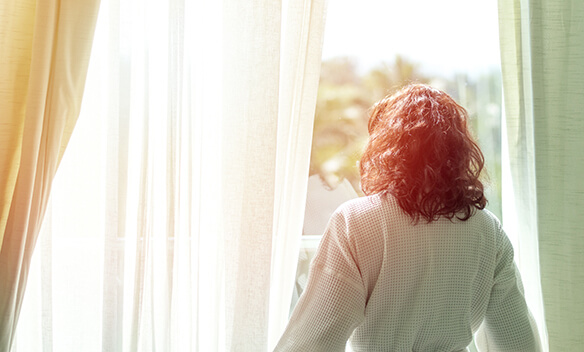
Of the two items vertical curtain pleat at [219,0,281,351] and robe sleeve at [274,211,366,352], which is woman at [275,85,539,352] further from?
vertical curtain pleat at [219,0,281,351]

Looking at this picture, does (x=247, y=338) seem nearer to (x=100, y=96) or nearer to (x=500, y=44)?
(x=100, y=96)

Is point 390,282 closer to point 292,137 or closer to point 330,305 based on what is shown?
point 330,305

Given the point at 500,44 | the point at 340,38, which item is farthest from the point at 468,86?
the point at 340,38

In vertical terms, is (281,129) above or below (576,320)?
above

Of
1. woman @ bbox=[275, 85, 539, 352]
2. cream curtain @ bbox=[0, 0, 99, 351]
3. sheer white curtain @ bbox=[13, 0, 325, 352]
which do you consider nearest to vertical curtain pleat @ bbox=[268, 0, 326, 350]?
sheer white curtain @ bbox=[13, 0, 325, 352]

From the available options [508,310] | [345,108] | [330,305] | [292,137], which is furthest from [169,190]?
[508,310]

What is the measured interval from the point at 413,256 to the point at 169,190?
63cm

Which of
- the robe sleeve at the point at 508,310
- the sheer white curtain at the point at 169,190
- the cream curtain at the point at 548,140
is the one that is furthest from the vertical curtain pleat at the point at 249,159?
the cream curtain at the point at 548,140

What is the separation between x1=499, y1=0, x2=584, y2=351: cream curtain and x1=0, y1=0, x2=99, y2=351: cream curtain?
1.18 metres

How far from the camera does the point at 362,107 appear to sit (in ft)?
5.90

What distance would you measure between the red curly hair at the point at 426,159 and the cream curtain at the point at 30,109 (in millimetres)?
773

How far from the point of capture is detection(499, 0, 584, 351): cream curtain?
1.62 m

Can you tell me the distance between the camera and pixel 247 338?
4.77ft

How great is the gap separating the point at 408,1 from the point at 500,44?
0.33m
